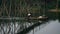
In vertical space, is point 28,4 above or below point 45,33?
above

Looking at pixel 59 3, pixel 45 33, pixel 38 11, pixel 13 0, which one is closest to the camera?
pixel 13 0

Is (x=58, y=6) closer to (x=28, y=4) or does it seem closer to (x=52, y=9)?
(x=52, y=9)

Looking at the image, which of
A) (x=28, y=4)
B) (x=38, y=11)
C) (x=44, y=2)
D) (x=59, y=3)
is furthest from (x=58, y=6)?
(x=28, y=4)

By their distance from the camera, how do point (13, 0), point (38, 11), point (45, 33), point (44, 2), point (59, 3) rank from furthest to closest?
point (59, 3), point (44, 2), point (38, 11), point (45, 33), point (13, 0)

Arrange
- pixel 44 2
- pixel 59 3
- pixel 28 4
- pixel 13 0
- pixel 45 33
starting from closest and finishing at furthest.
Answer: pixel 13 0, pixel 45 33, pixel 28 4, pixel 44 2, pixel 59 3

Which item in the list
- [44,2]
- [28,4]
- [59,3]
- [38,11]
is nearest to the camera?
[28,4]

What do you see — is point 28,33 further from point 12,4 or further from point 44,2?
point 44,2

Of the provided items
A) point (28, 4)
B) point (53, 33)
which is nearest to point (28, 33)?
point (53, 33)

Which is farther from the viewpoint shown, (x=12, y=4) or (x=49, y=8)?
(x=49, y=8)

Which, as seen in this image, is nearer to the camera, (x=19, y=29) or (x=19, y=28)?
(x=19, y=29)

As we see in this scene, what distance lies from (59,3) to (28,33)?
10576 mm

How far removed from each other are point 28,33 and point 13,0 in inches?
80.7

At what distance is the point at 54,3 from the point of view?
16.7m

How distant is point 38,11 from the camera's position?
13.6 meters
